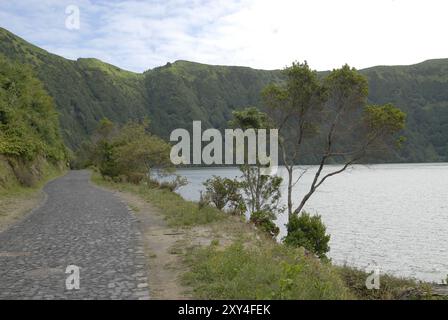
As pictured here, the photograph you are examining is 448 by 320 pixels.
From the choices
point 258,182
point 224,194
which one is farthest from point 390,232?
point 224,194

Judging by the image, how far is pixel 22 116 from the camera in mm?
44594

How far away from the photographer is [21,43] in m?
178

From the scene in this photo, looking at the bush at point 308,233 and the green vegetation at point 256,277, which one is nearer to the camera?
the green vegetation at point 256,277

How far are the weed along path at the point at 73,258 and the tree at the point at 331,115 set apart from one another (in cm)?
1409

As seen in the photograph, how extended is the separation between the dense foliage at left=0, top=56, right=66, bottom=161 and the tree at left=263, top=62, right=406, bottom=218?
1988cm

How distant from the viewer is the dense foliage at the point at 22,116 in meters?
33.8

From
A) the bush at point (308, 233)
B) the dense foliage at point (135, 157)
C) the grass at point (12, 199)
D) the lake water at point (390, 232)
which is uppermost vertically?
the dense foliage at point (135, 157)

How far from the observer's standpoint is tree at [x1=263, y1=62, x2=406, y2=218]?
2698cm

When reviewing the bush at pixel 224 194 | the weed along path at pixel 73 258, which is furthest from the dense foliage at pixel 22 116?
the weed along path at pixel 73 258

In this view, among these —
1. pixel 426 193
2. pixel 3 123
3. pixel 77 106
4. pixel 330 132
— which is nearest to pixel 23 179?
pixel 3 123

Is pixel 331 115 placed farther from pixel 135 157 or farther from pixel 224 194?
pixel 135 157

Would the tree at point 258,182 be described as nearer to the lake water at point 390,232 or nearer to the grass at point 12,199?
the lake water at point 390,232

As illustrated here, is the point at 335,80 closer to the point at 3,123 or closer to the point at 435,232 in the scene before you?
the point at 435,232
